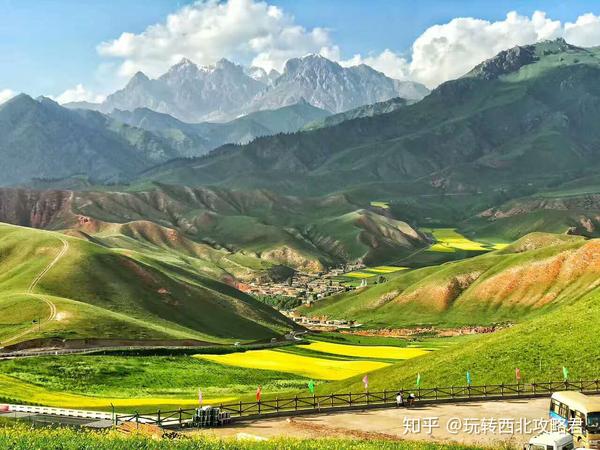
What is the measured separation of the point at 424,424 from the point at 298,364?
211 feet

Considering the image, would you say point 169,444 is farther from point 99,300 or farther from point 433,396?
point 99,300

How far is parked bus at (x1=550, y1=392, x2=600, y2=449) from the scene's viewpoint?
1594 inches

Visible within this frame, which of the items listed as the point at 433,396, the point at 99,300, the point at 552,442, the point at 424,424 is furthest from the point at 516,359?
the point at 99,300

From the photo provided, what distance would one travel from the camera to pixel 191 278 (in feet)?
629

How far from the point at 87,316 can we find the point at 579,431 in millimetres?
91843

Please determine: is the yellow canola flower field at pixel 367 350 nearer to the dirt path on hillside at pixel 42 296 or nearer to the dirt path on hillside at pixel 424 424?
the dirt path on hillside at pixel 42 296

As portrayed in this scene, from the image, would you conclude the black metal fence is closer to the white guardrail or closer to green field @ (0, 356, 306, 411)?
the white guardrail

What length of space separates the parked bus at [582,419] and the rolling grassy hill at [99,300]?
83.1 m

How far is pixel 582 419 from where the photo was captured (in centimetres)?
4100

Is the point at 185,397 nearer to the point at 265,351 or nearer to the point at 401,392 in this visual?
the point at 401,392

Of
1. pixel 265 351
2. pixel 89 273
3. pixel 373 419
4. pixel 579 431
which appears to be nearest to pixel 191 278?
pixel 89 273

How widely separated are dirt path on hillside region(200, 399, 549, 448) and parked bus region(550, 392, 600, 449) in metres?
3.64

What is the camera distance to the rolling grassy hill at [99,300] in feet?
366

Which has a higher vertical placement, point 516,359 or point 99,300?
point 99,300
